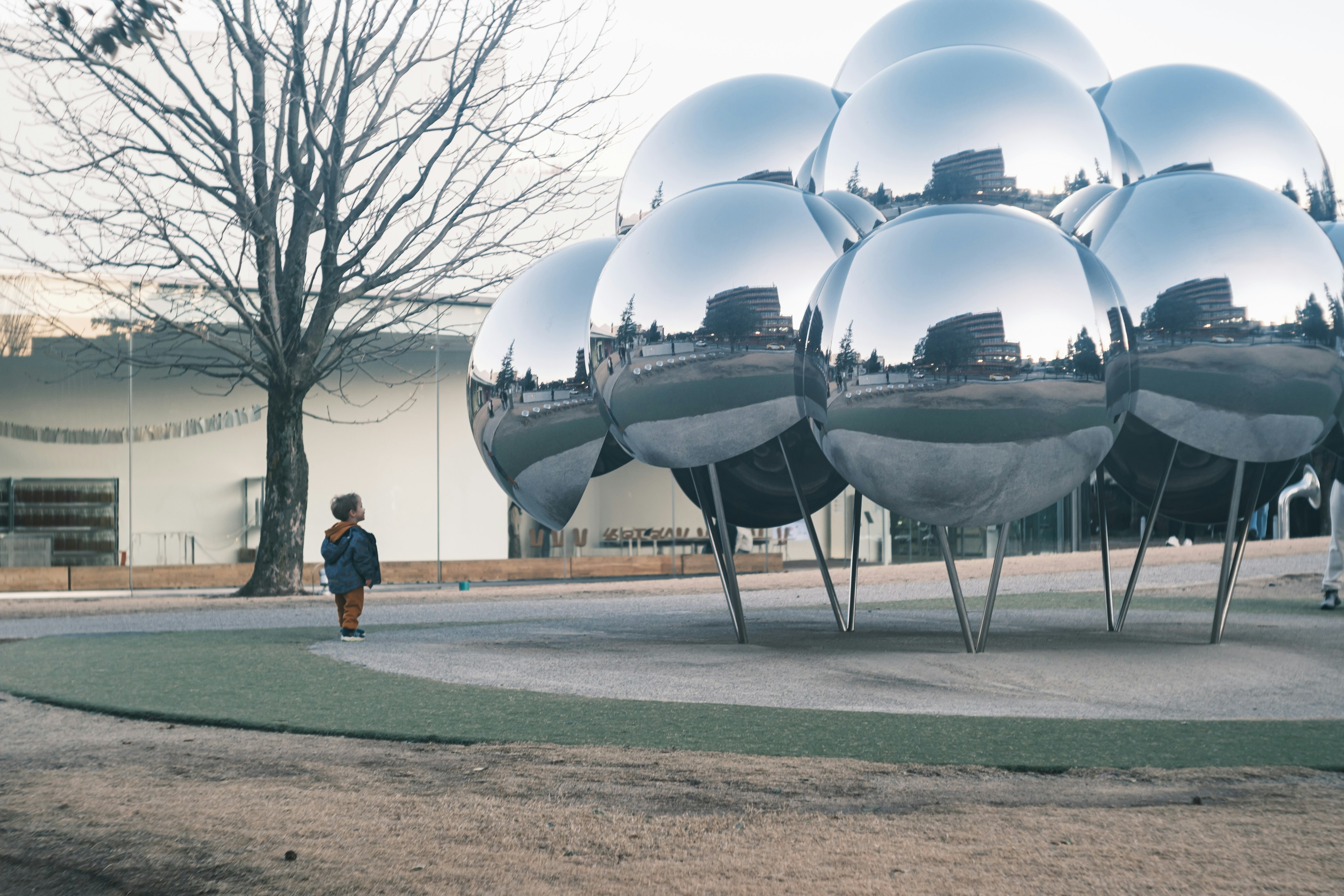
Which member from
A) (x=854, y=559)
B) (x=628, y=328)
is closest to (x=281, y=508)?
(x=854, y=559)

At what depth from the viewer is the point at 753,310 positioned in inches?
343

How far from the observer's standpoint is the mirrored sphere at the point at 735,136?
422 inches

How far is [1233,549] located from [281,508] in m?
13.6

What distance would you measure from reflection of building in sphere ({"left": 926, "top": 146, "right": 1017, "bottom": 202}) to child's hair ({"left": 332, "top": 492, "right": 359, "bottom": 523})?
21.1 ft

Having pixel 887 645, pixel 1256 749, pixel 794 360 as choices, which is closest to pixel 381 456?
pixel 887 645

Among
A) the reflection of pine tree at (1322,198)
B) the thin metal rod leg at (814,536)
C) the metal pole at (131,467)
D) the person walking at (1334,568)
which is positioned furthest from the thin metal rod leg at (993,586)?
the metal pole at (131,467)

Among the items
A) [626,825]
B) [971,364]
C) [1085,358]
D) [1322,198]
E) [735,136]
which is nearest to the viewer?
[626,825]

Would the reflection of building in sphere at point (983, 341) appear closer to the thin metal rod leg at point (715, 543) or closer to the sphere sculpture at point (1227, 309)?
the sphere sculpture at point (1227, 309)

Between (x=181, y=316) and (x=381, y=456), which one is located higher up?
(x=181, y=316)

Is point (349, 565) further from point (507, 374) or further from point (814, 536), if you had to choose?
point (814, 536)

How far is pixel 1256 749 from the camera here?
6.61m

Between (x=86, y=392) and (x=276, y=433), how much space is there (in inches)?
272

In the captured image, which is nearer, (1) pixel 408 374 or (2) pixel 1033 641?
(2) pixel 1033 641

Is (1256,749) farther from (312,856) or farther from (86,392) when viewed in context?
(86,392)
